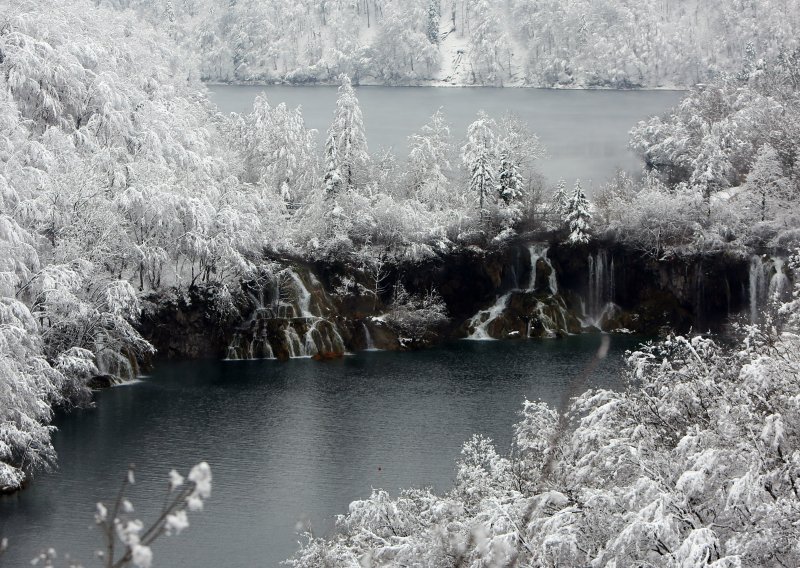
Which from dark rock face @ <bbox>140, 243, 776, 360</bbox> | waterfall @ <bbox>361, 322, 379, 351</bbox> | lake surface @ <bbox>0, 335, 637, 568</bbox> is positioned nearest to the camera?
lake surface @ <bbox>0, 335, 637, 568</bbox>

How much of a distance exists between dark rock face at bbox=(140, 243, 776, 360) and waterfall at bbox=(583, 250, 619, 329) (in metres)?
0.05

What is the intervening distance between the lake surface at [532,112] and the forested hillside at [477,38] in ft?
22.9

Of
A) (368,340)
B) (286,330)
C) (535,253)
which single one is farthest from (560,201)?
(286,330)

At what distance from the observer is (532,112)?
351 ft

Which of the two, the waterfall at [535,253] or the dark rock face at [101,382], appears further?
the waterfall at [535,253]

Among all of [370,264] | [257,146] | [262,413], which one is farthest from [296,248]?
[262,413]

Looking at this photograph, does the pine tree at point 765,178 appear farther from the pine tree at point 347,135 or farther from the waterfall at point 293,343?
the waterfall at point 293,343

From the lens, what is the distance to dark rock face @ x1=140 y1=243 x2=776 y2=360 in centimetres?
4191

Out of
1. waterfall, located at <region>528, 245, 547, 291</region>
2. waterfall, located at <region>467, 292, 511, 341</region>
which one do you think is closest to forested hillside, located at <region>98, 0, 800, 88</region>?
waterfall, located at <region>528, 245, 547, 291</region>

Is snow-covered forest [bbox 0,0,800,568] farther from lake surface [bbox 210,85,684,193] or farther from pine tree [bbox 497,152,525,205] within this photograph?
lake surface [bbox 210,85,684,193]

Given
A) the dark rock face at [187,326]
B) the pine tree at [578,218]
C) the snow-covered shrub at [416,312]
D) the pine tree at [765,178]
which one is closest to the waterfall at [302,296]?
the dark rock face at [187,326]

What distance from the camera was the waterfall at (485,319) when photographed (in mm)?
44906

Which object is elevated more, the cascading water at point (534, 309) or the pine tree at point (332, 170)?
the pine tree at point (332, 170)

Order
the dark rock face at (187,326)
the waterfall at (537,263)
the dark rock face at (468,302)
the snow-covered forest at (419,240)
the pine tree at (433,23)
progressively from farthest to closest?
the pine tree at (433,23) → the waterfall at (537,263) → the dark rock face at (468,302) → the dark rock face at (187,326) → the snow-covered forest at (419,240)
